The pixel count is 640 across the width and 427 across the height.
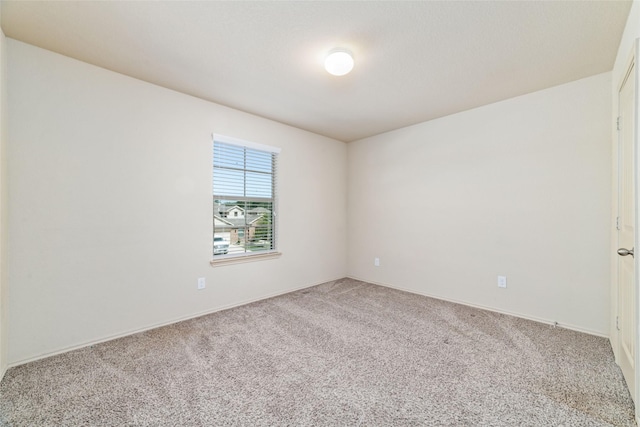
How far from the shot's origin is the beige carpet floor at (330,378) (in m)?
→ 1.54

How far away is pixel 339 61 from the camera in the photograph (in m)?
2.14

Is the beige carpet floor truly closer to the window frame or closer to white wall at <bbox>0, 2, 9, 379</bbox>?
white wall at <bbox>0, 2, 9, 379</bbox>

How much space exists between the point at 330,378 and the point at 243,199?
2.33m

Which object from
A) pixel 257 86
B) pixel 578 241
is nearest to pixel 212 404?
pixel 257 86

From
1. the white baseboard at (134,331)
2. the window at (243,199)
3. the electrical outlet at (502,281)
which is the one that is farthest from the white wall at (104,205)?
the electrical outlet at (502,281)

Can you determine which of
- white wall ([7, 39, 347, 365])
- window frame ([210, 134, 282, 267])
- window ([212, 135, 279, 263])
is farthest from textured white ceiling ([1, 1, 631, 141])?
window ([212, 135, 279, 263])

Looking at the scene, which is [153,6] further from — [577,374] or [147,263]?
[577,374]

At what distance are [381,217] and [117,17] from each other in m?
3.66

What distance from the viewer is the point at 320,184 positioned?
4.38 meters

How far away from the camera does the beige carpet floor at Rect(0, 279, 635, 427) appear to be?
1.54 m

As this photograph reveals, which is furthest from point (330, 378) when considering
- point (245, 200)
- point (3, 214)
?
point (3, 214)

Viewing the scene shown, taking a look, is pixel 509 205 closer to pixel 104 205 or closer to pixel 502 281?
pixel 502 281

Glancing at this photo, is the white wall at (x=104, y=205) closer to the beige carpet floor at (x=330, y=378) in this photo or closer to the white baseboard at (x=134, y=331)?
the white baseboard at (x=134, y=331)

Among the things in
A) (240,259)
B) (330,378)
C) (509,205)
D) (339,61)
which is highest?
(339,61)
